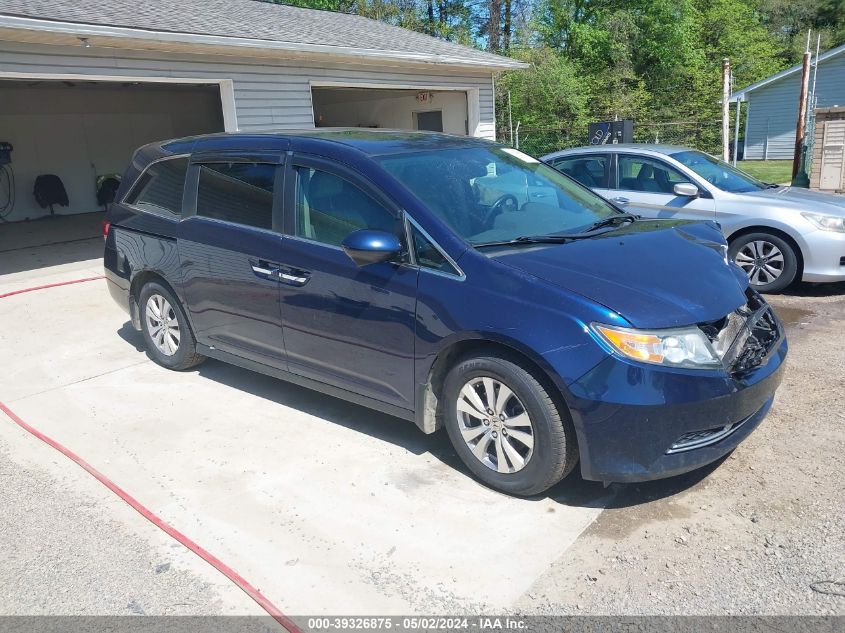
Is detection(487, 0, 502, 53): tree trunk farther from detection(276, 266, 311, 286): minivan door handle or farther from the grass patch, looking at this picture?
detection(276, 266, 311, 286): minivan door handle

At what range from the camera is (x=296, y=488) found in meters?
3.64

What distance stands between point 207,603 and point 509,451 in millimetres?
1529

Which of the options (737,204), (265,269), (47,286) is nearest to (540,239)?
(265,269)

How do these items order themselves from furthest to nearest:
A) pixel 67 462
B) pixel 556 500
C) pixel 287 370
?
Answer: pixel 287 370, pixel 67 462, pixel 556 500

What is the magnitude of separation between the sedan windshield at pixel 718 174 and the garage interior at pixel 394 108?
7784mm

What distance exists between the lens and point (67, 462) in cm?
405

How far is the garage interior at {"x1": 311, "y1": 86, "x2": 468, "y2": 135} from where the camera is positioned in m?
15.4

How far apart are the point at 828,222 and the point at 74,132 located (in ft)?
56.7

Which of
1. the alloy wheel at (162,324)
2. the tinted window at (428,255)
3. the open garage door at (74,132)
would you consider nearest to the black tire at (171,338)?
the alloy wheel at (162,324)

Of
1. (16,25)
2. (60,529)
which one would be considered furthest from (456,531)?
(16,25)

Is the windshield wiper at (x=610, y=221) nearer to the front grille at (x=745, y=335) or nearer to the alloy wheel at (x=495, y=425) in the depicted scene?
the front grille at (x=745, y=335)

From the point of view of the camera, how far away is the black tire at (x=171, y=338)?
201 inches

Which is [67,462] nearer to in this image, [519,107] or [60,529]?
[60,529]

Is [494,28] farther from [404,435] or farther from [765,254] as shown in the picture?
[404,435]
